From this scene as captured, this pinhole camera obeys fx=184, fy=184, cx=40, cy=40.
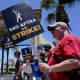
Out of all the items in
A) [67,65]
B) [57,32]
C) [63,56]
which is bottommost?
[67,65]

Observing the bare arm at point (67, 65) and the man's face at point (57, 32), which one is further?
the man's face at point (57, 32)

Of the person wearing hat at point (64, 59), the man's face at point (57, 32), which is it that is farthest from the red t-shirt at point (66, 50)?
the man's face at point (57, 32)

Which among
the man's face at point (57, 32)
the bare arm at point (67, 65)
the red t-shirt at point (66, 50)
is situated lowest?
the bare arm at point (67, 65)

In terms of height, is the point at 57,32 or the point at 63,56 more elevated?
the point at 57,32

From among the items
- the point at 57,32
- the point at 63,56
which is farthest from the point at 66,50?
the point at 57,32

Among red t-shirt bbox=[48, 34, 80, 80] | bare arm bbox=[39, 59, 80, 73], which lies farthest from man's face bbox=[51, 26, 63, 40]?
bare arm bbox=[39, 59, 80, 73]

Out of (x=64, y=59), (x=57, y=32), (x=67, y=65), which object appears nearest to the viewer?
(x=67, y=65)

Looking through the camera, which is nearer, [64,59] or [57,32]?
[64,59]

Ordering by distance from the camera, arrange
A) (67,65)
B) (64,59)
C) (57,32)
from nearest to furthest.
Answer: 1. (67,65)
2. (64,59)
3. (57,32)

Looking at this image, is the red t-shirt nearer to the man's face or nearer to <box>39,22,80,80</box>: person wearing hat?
<box>39,22,80,80</box>: person wearing hat

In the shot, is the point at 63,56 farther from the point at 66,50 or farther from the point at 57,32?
the point at 57,32

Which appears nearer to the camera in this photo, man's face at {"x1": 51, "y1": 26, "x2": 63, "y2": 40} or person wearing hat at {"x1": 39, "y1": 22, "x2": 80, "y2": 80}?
person wearing hat at {"x1": 39, "y1": 22, "x2": 80, "y2": 80}

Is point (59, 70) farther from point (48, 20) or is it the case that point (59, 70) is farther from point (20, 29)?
point (48, 20)

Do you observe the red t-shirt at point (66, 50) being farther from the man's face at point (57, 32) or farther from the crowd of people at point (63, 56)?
the man's face at point (57, 32)
